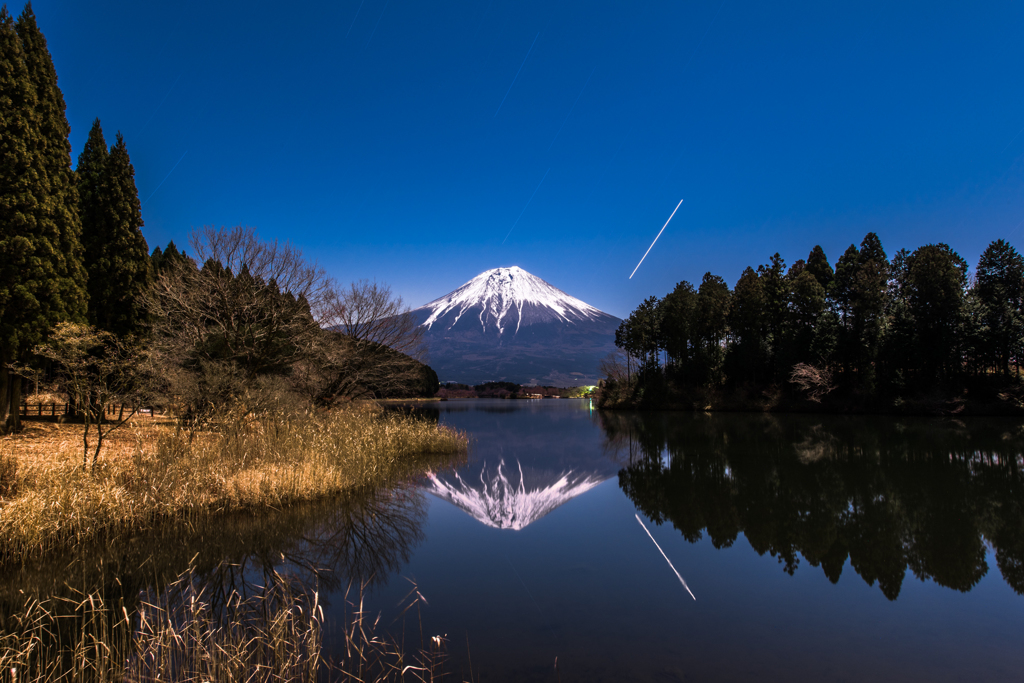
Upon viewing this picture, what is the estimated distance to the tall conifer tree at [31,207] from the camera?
1223cm

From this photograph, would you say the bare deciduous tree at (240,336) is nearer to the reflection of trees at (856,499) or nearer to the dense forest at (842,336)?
the reflection of trees at (856,499)

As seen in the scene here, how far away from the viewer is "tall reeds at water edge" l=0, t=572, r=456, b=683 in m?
3.61

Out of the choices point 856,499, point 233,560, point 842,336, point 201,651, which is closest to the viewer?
point 201,651

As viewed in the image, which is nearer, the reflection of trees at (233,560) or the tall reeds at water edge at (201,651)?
the tall reeds at water edge at (201,651)

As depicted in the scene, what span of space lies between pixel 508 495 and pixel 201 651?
831cm

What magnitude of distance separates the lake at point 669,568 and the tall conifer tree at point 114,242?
13711 millimetres

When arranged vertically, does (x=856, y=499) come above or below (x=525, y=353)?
below

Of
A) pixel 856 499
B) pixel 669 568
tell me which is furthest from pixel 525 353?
pixel 669 568

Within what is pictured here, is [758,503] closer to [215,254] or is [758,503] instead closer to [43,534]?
[43,534]

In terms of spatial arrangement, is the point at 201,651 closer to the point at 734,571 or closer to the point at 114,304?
the point at 734,571

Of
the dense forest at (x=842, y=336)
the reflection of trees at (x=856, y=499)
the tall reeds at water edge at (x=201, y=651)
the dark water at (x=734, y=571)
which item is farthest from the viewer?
the dense forest at (x=842, y=336)

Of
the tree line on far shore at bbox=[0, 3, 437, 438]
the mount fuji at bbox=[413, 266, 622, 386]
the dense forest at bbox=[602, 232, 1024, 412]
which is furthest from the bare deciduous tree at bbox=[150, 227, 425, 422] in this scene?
the mount fuji at bbox=[413, 266, 622, 386]

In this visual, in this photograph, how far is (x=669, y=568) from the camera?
6574 millimetres

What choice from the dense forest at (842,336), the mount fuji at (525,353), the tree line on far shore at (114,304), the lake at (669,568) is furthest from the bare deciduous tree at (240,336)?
the mount fuji at (525,353)
